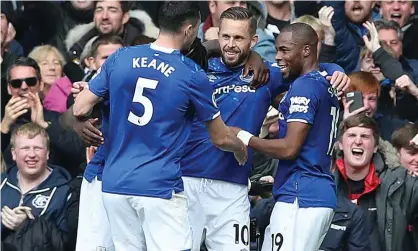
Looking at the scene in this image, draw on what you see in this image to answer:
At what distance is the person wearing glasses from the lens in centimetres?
1248

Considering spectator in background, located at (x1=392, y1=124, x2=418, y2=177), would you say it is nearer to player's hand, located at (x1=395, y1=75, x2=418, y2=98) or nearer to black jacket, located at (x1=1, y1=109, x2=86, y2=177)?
player's hand, located at (x1=395, y1=75, x2=418, y2=98)

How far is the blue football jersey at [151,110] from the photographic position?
8.86 metres

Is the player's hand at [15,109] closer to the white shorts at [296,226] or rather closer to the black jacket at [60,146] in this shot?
the black jacket at [60,146]

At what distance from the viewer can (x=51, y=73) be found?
13.7 m

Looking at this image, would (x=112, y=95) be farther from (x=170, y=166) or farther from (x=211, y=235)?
(x=211, y=235)

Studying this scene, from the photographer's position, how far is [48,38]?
1461 centimetres

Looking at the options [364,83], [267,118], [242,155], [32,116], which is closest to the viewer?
[242,155]

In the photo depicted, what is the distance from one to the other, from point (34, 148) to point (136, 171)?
334cm

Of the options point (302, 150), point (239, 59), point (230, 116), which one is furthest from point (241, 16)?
point (302, 150)

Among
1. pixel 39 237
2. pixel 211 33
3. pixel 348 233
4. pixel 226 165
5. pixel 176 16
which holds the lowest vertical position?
pixel 39 237

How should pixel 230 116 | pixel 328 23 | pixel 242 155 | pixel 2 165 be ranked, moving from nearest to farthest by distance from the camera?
1. pixel 242 155
2. pixel 230 116
3. pixel 2 165
4. pixel 328 23

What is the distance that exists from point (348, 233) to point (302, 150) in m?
1.65

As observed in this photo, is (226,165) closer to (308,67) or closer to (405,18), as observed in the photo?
(308,67)

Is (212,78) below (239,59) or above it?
below
